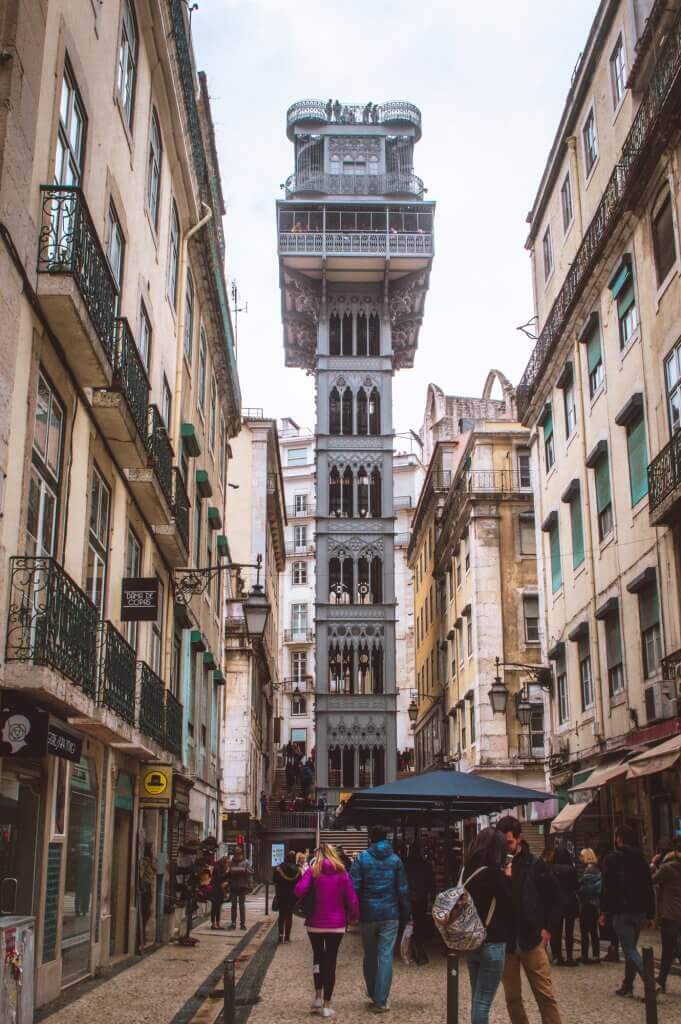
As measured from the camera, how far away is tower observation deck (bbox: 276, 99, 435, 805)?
50938mm

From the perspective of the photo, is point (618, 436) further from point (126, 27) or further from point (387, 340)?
point (387, 340)

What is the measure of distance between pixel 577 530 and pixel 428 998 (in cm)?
1572

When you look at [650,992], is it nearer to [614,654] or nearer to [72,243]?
[72,243]

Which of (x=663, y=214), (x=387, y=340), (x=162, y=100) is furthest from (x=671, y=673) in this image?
(x=387, y=340)

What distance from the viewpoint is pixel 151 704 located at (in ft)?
54.4

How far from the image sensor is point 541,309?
1191 inches

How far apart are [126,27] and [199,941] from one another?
13710mm

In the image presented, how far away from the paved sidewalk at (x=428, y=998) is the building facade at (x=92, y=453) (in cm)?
232

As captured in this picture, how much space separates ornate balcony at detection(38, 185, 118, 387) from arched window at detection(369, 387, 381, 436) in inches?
1695

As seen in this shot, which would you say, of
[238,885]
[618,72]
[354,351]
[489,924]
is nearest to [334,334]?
[354,351]

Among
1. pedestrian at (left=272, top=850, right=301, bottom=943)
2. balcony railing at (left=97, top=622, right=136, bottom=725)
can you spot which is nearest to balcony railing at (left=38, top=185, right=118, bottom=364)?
balcony railing at (left=97, top=622, right=136, bottom=725)

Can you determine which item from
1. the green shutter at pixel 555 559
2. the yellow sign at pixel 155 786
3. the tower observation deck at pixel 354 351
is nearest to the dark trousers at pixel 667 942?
the yellow sign at pixel 155 786

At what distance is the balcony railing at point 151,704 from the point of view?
619 inches

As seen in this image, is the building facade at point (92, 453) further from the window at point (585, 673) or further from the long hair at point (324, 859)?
the window at point (585, 673)
